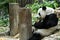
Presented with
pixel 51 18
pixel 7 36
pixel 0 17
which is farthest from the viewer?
pixel 0 17

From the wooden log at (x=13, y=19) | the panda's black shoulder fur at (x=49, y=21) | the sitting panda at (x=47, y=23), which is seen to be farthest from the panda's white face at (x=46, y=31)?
the wooden log at (x=13, y=19)

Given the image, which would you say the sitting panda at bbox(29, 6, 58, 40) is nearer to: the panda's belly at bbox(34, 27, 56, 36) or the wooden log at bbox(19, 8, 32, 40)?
the panda's belly at bbox(34, 27, 56, 36)

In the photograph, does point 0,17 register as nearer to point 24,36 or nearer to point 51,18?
point 51,18

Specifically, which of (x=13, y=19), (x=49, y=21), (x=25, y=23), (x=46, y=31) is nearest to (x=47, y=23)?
(x=49, y=21)

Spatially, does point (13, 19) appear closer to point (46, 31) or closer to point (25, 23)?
point (46, 31)

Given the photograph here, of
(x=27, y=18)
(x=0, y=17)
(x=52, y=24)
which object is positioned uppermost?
(x=27, y=18)

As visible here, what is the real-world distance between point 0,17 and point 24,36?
16.9ft

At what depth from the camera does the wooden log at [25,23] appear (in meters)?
4.84

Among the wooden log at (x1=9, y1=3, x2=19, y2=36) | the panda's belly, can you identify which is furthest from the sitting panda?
the wooden log at (x1=9, y1=3, x2=19, y2=36)

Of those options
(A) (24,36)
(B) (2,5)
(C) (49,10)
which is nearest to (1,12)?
(B) (2,5)

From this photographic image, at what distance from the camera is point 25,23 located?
4.90m

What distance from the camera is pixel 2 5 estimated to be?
33.6 ft

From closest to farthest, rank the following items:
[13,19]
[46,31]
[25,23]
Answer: [25,23] < [46,31] < [13,19]

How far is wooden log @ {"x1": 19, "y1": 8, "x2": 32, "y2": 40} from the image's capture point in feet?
Result: 15.9
